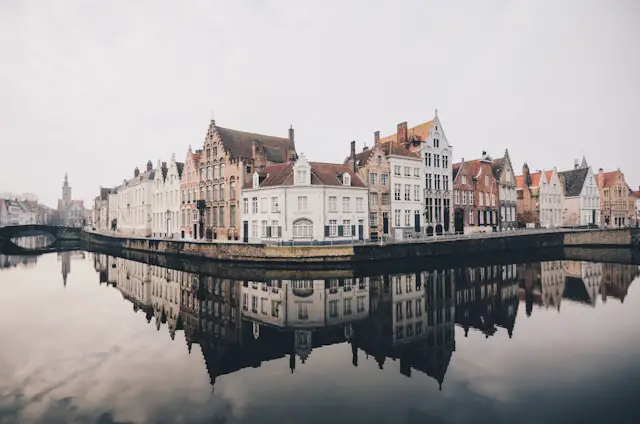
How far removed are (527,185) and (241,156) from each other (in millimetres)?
46615

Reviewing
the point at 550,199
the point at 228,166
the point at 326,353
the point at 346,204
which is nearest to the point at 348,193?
the point at 346,204

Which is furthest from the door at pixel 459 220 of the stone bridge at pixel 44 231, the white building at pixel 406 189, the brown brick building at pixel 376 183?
the stone bridge at pixel 44 231

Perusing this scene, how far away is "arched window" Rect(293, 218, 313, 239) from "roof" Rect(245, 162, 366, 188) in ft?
12.4

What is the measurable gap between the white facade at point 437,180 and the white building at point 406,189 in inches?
49.9

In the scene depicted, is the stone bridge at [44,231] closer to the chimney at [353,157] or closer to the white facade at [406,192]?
the chimney at [353,157]

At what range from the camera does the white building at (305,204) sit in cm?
3481

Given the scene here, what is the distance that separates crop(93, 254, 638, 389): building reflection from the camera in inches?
503

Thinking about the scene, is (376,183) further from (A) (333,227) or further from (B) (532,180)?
(B) (532,180)

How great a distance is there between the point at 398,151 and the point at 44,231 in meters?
73.7

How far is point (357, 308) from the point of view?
1808 centimetres

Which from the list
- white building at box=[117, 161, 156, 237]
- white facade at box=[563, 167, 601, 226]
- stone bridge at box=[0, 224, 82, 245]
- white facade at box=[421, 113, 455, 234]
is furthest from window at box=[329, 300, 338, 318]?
stone bridge at box=[0, 224, 82, 245]

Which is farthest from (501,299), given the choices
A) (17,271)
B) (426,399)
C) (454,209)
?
(17,271)

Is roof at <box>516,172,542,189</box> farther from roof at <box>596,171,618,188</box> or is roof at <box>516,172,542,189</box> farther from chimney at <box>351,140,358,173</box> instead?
chimney at <box>351,140,358,173</box>

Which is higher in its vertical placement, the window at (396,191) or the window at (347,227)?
the window at (396,191)
